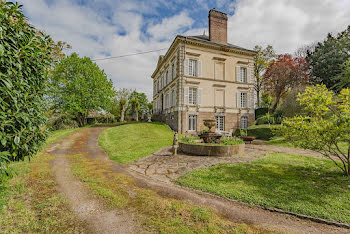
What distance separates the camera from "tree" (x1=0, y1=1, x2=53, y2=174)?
2654 mm

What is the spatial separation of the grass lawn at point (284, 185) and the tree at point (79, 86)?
23.1 m

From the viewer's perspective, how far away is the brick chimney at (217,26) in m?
21.7

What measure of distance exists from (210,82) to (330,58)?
64.5 feet

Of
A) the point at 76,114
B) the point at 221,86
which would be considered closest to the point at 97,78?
the point at 76,114

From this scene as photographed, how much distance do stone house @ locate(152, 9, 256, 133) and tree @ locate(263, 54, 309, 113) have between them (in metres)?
5.96

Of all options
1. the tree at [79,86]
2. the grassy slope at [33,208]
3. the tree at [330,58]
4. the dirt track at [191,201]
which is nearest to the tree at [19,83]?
the grassy slope at [33,208]

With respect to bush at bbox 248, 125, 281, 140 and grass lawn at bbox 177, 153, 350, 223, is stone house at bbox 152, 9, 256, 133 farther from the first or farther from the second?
grass lawn at bbox 177, 153, 350, 223

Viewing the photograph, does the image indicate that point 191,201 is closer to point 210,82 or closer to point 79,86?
point 210,82

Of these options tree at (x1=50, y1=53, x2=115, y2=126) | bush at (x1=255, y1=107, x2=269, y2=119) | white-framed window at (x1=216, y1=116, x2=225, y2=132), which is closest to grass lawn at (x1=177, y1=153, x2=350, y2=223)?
white-framed window at (x1=216, y1=116, x2=225, y2=132)

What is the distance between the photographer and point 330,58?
2489 cm

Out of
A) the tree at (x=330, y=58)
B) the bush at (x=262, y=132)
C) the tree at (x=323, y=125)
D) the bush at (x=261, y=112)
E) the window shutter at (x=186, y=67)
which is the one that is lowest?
the bush at (x=262, y=132)

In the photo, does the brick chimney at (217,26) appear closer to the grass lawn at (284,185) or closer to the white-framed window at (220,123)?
the white-framed window at (220,123)

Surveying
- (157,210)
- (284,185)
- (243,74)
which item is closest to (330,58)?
(243,74)

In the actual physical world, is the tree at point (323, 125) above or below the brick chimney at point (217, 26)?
below
